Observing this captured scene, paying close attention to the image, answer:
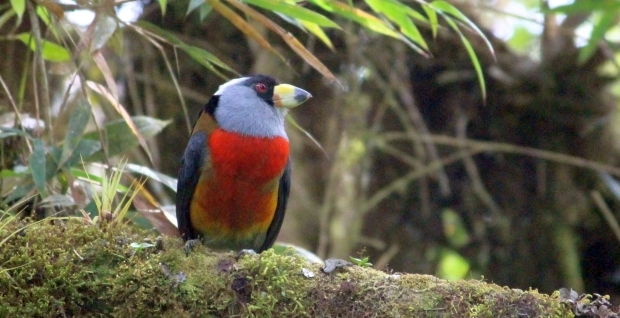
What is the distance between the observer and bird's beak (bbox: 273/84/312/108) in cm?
400

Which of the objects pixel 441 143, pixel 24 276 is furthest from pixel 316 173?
pixel 24 276

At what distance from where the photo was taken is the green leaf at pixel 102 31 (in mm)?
3085

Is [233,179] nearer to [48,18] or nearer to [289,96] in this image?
[289,96]

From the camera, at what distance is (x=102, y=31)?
313 cm

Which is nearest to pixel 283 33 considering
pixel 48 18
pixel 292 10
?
pixel 292 10

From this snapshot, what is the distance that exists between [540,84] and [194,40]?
8.64 feet

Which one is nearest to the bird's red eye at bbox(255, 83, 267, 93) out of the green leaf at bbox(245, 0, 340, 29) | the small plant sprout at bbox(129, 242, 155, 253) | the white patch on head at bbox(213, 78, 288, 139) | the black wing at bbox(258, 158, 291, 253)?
the white patch on head at bbox(213, 78, 288, 139)

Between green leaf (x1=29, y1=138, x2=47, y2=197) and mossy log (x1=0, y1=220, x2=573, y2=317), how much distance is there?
2.08ft

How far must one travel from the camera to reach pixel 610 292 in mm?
5855

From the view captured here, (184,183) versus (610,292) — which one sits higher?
(610,292)

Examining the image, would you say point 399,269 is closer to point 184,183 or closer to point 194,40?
point 194,40

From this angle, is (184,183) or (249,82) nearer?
(184,183)

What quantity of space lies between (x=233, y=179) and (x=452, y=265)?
3.42 metres

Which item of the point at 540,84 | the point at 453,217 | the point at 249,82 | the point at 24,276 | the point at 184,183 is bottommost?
the point at 24,276
